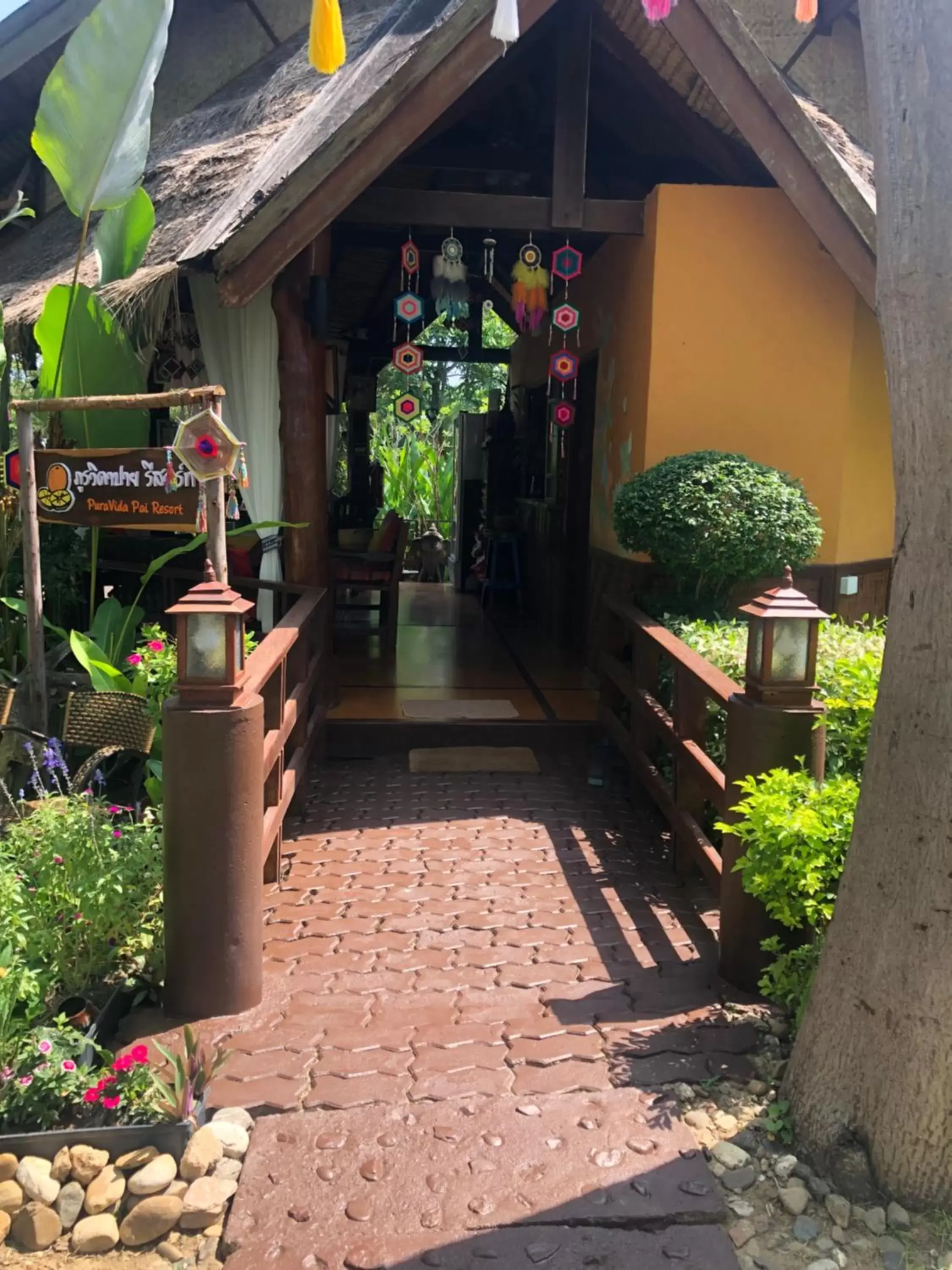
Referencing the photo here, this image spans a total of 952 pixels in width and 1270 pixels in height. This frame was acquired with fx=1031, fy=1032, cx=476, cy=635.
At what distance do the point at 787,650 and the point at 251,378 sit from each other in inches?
152

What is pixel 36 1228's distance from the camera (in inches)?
92.3

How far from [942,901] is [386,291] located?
926 cm

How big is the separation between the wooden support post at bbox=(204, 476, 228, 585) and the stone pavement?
1311 millimetres

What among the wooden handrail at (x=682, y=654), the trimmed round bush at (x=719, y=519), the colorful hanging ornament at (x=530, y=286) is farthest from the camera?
the colorful hanging ornament at (x=530, y=286)

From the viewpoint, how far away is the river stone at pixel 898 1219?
2301 millimetres

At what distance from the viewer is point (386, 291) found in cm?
1040

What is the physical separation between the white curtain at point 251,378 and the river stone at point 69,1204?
12.9ft

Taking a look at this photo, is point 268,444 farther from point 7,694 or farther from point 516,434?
point 516,434

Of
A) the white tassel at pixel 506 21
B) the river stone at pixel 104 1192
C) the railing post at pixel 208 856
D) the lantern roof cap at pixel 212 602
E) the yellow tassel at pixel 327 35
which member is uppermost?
the white tassel at pixel 506 21

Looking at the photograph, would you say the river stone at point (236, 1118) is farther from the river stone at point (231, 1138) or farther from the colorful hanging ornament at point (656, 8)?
the colorful hanging ornament at point (656, 8)

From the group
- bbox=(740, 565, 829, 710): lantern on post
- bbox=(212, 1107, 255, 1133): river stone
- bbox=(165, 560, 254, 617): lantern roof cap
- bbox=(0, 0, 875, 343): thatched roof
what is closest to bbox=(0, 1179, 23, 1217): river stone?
bbox=(212, 1107, 255, 1133): river stone

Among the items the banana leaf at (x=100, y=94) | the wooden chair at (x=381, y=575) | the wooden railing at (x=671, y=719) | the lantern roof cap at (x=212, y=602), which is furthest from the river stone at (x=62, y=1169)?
the wooden chair at (x=381, y=575)

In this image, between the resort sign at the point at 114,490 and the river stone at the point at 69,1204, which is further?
the resort sign at the point at 114,490

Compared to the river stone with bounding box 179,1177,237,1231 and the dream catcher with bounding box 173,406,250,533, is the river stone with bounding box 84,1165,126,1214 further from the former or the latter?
the dream catcher with bounding box 173,406,250,533
